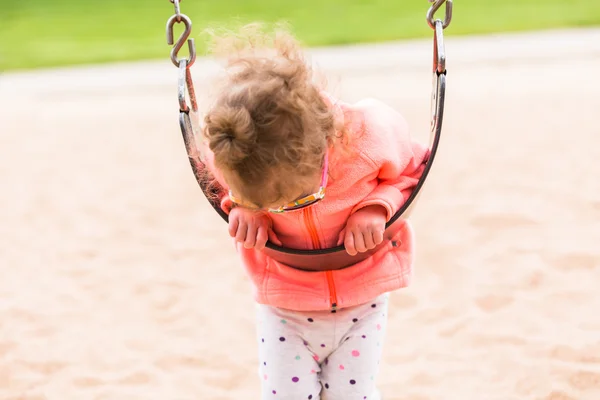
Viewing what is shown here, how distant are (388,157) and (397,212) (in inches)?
4.9

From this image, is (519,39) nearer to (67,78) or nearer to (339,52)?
(339,52)

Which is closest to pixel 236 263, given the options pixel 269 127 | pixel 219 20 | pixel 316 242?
pixel 316 242

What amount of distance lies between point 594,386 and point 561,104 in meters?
3.27

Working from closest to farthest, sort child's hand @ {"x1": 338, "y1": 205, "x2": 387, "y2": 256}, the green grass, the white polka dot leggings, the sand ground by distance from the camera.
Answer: child's hand @ {"x1": 338, "y1": 205, "x2": 387, "y2": 256} → the white polka dot leggings → the sand ground → the green grass

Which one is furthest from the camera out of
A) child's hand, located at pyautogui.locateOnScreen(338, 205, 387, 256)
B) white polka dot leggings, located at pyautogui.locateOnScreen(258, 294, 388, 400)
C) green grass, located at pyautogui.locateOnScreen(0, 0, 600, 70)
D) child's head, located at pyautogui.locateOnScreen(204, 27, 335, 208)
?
green grass, located at pyautogui.locateOnScreen(0, 0, 600, 70)

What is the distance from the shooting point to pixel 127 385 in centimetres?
264

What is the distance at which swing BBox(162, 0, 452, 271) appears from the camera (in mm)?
1665

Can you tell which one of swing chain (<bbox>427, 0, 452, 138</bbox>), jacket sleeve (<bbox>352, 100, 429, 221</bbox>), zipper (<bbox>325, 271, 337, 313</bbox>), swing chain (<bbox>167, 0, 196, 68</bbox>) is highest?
swing chain (<bbox>167, 0, 196, 68</bbox>)

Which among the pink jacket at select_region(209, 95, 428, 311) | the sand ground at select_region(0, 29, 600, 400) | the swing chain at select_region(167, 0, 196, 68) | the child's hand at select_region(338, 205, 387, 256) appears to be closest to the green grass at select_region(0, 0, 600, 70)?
the sand ground at select_region(0, 29, 600, 400)

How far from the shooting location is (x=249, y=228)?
171 centimetres

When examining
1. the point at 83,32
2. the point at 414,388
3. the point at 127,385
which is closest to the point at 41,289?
the point at 127,385

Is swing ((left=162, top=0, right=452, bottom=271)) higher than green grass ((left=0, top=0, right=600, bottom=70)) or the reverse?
the reverse

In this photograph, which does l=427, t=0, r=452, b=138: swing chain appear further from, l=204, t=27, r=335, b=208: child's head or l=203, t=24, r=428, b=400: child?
l=204, t=27, r=335, b=208: child's head

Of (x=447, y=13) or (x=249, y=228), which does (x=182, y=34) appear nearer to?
(x=249, y=228)
